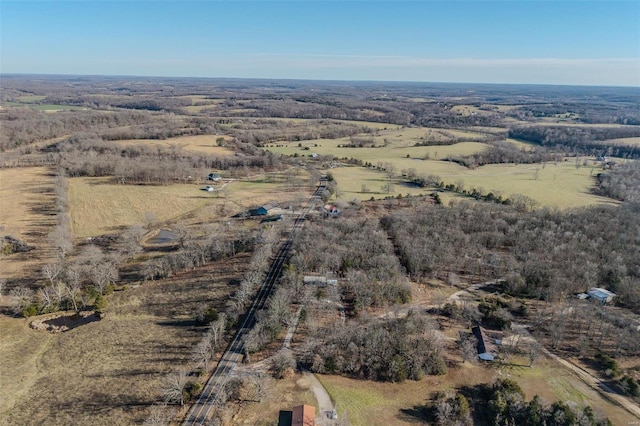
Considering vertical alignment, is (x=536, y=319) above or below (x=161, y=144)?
below

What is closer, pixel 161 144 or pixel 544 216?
pixel 544 216

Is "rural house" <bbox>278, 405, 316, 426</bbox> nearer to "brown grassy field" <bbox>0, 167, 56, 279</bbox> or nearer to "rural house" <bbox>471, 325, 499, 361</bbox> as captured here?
"rural house" <bbox>471, 325, 499, 361</bbox>

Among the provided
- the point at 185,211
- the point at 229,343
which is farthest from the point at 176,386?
the point at 185,211

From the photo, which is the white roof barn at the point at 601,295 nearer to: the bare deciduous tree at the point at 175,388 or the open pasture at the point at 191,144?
the bare deciduous tree at the point at 175,388

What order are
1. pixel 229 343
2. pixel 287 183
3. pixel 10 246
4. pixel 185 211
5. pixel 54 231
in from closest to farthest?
pixel 229 343, pixel 10 246, pixel 54 231, pixel 185 211, pixel 287 183

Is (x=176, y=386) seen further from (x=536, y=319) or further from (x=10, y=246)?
(x=10, y=246)

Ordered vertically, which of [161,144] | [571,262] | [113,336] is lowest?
[113,336]

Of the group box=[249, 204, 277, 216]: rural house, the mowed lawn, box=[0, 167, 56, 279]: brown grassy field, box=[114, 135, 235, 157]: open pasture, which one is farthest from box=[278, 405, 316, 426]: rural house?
box=[114, 135, 235, 157]: open pasture
